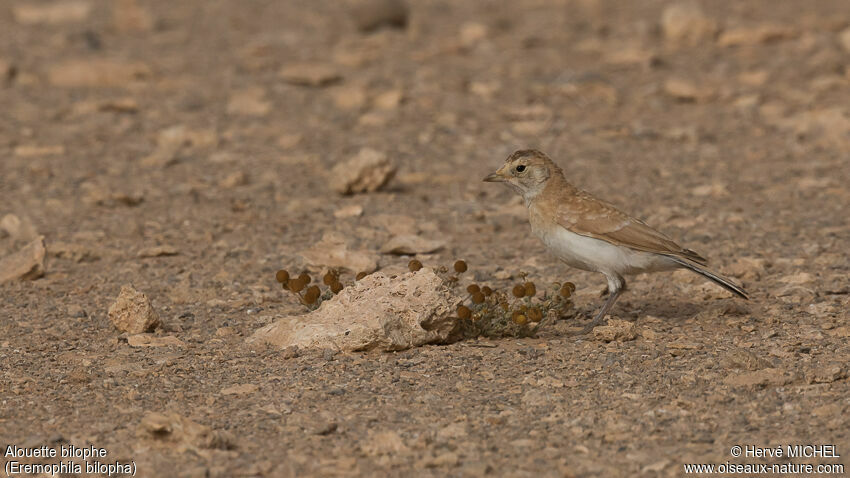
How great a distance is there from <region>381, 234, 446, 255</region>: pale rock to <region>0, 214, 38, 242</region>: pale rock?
2.64 metres

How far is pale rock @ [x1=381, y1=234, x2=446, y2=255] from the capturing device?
26.5ft

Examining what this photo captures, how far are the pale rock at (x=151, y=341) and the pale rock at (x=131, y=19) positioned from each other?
387 inches

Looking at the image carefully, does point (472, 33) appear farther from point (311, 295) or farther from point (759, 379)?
point (759, 379)

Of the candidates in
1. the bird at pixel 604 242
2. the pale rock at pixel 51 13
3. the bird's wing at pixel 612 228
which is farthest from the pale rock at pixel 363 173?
the pale rock at pixel 51 13

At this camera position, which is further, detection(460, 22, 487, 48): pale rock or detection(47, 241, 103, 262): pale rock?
detection(460, 22, 487, 48): pale rock

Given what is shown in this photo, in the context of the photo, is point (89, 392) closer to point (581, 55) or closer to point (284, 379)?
point (284, 379)

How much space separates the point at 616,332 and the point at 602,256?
1.61ft

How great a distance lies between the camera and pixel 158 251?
7949 millimetres

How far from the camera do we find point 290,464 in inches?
186

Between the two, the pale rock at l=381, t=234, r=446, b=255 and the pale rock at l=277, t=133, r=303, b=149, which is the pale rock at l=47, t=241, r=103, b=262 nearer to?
the pale rock at l=381, t=234, r=446, b=255

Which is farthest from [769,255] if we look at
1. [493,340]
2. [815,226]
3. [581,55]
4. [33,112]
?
[33,112]

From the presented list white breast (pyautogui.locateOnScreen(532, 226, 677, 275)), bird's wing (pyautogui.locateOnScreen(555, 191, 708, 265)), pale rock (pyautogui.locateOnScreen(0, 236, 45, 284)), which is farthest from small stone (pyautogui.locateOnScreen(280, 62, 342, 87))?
white breast (pyautogui.locateOnScreen(532, 226, 677, 275))

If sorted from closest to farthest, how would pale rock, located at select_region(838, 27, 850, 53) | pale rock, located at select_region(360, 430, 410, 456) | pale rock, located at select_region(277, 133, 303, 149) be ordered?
pale rock, located at select_region(360, 430, 410, 456)
pale rock, located at select_region(277, 133, 303, 149)
pale rock, located at select_region(838, 27, 850, 53)

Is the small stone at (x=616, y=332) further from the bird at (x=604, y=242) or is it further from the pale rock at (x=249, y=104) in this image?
the pale rock at (x=249, y=104)
